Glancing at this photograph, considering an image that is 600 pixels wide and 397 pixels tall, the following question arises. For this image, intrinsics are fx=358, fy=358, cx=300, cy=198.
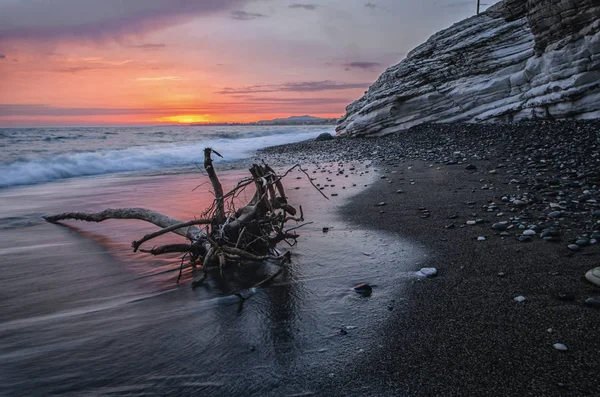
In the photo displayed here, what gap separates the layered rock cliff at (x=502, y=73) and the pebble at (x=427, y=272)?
12783 millimetres

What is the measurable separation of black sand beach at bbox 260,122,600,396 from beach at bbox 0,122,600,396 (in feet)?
0.05

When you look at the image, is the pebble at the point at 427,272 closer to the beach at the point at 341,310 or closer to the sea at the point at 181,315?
the beach at the point at 341,310

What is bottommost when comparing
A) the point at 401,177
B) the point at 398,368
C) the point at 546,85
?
the point at 398,368

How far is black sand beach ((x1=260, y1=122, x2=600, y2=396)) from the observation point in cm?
234

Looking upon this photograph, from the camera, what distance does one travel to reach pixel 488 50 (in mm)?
19281

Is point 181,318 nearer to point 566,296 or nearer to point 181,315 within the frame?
point 181,315

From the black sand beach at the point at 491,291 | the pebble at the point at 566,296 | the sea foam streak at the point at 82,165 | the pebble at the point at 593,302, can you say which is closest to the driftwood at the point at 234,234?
the black sand beach at the point at 491,291

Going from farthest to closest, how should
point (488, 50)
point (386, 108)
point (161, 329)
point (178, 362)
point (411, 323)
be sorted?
1. point (386, 108)
2. point (488, 50)
3. point (161, 329)
4. point (411, 323)
5. point (178, 362)

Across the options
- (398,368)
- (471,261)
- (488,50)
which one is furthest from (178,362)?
(488,50)

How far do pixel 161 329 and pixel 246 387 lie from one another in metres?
1.25

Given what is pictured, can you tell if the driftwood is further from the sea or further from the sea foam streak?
the sea foam streak

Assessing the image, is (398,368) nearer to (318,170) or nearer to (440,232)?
(440,232)

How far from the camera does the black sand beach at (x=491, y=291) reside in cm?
234

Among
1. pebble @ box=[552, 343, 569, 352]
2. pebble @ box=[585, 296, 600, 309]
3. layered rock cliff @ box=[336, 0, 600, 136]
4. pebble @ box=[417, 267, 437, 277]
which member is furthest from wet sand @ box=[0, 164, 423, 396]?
layered rock cliff @ box=[336, 0, 600, 136]
